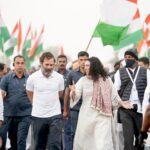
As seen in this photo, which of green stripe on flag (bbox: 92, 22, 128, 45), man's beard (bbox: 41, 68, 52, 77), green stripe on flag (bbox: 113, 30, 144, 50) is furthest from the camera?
green stripe on flag (bbox: 113, 30, 144, 50)

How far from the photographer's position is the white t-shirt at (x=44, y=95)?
1116cm

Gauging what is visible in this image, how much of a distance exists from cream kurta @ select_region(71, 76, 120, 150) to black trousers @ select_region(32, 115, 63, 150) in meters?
0.34

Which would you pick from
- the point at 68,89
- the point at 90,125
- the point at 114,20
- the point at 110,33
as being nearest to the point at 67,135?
the point at 68,89

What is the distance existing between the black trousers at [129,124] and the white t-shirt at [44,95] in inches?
45.6

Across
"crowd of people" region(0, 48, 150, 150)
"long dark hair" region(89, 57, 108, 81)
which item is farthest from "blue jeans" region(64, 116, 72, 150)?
"long dark hair" region(89, 57, 108, 81)

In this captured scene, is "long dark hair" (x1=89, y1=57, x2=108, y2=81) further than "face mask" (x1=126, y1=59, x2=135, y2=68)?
No

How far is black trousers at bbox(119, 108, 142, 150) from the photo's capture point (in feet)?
36.7

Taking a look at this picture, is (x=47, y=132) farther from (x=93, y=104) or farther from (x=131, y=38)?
(x=131, y=38)

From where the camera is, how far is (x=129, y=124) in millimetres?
11242

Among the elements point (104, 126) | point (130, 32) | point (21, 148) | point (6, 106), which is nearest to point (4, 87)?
point (6, 106)

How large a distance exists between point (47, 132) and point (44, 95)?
73 centimetres

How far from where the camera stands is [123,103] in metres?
11.2

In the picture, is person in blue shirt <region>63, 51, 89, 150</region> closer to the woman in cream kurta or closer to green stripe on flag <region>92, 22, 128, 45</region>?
the woman in cream kurta

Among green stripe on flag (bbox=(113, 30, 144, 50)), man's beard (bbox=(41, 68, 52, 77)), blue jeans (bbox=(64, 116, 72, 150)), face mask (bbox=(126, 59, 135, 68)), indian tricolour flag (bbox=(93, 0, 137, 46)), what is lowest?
blue jeans (bbox=(64, 116, 72, 150))
